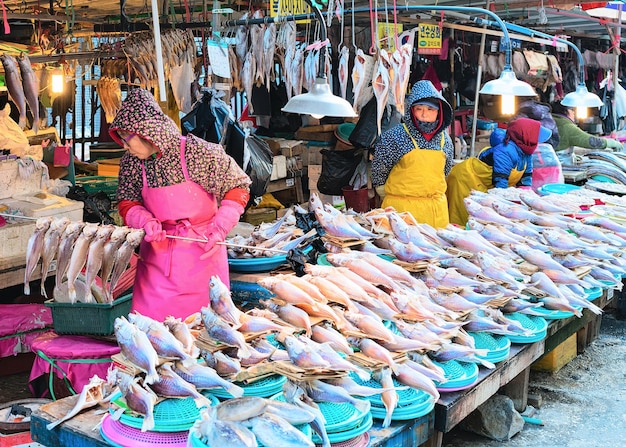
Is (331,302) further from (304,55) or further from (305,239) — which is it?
(304,55)

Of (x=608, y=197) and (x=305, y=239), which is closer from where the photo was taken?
(x=305, y=239)

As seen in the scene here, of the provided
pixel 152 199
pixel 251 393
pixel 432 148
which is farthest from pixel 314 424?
pixel 432 148

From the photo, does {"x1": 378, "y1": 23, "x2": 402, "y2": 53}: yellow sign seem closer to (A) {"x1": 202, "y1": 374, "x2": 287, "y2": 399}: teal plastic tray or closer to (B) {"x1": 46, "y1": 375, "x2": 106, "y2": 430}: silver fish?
(A) {"x1": 202, "y1": 374, "x2": 287, "y2": 399}: teal plastic tray

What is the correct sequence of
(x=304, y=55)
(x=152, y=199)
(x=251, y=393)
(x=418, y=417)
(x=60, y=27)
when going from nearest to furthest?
(x=251, y=393) < (x=418, y=417) < (x=152, y=199) < (x=304, y=55) < (x=60, y=27)

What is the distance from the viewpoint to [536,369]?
620 cm

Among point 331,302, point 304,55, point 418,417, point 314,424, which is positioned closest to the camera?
point 314,424

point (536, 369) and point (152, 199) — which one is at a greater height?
point (152, 199)

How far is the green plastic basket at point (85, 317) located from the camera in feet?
14.8

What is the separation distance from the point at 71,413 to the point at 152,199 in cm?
175

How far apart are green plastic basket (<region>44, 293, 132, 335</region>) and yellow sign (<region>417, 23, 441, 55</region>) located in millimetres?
5180

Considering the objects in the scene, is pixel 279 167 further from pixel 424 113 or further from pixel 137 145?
pixel 137 145

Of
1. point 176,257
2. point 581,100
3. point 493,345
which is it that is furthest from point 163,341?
point 581,100

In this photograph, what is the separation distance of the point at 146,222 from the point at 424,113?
9.02 feet

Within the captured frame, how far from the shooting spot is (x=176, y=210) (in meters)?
4.47
